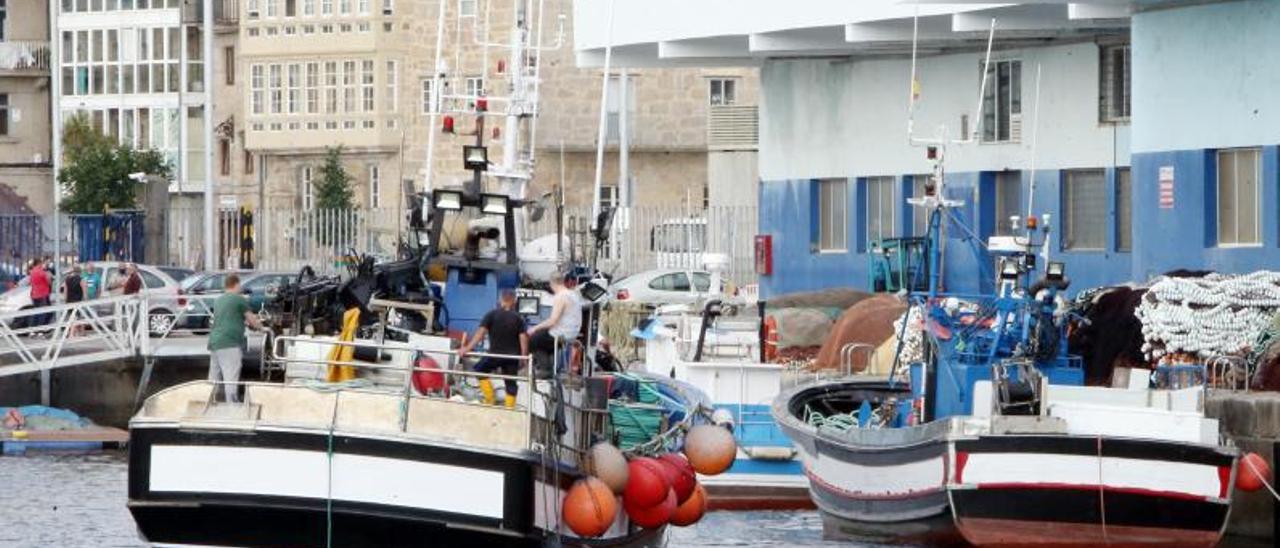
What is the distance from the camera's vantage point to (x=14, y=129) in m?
80.9

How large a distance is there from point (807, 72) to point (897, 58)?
2.40 metres

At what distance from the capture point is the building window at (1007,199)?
39.8 meters

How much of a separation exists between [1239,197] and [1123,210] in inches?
174

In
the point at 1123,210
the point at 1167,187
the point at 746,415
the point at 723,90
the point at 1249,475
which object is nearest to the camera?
the point at 1249,475

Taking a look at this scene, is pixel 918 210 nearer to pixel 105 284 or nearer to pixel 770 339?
pixel 770 339

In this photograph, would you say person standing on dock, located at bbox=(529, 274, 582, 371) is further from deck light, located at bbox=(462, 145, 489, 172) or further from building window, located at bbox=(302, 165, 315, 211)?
building window, located at bbox=(302, 165, 315, 211)

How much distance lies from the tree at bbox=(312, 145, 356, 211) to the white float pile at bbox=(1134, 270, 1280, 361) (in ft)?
131

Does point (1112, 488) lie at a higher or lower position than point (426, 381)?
lower

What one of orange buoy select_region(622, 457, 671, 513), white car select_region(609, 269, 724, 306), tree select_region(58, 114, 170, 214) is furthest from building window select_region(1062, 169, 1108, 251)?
tree select_region(58, 114, 170, 214)

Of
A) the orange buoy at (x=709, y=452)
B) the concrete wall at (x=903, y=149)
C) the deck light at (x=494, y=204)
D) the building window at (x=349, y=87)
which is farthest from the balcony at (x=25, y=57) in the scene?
the orange buoy at (x=709, y=452)

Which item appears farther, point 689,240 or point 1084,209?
point 689,240

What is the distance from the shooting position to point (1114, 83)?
125ft

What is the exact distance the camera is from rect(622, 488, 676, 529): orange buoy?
2291cm

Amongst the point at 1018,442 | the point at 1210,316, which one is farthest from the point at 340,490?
the point at 1210,316
